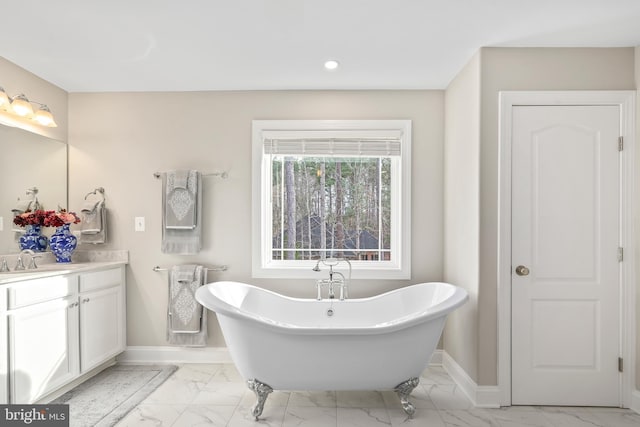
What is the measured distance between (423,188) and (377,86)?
910 mm

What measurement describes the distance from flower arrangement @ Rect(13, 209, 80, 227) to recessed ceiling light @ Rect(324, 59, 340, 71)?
222 centimetres

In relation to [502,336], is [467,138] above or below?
above

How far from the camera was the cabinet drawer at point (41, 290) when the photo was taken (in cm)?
218

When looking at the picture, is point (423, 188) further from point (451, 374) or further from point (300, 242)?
point (451, 374)

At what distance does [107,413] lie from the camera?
2.39m

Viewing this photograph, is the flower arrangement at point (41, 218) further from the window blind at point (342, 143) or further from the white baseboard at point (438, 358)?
the white baseboard at point (438, 358)

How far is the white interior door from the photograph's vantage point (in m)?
2.46

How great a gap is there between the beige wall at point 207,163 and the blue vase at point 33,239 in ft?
1.41

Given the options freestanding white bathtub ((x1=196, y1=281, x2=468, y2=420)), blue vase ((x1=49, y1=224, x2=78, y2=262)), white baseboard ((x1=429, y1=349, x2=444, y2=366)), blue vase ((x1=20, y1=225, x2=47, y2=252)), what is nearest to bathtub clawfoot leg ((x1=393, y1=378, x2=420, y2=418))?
freestanding white bathtub ((x1=196, y1=281, x2=468, y2=420))

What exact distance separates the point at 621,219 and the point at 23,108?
3.95 meters

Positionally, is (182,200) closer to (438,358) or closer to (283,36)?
(283,36)

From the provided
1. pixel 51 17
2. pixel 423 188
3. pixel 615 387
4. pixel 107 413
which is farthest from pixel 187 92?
pixel 615 387

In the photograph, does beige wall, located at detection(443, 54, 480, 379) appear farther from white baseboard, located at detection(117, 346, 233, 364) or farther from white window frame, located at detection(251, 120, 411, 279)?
white baseboard, located at detection(117, 346, 233, 364)

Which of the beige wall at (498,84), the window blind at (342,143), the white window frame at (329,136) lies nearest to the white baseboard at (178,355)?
the white window frame at (329,136)
